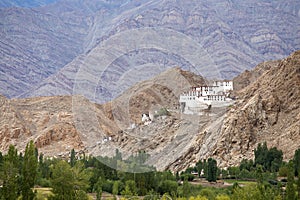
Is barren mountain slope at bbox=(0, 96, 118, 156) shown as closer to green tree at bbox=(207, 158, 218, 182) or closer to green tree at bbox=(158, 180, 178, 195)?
green tree at bbox=(207, 158, 218, 182)

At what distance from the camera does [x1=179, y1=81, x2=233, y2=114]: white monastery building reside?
5650cm

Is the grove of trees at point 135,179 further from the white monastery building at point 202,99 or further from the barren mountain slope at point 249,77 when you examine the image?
the barren mountain slope at point 249,77

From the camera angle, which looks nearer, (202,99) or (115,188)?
(115,188)

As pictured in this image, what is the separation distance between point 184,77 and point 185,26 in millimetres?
102976

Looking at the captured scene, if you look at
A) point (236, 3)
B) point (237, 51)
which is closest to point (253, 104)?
point (237, 51)

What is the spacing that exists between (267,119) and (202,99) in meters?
7.21

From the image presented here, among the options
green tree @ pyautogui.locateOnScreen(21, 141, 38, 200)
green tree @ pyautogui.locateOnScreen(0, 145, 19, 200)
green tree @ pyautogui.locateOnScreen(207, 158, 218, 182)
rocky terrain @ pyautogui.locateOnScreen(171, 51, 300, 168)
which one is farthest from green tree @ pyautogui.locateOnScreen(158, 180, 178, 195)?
rocky terrain @ pyautogui.locateOnScreen(171, 51, 300, 168)

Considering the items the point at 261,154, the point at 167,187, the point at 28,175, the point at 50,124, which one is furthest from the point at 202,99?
the point at 28,175

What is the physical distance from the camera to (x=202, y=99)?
2221 inches

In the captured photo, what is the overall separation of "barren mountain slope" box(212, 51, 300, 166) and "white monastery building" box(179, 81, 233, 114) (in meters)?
1.83

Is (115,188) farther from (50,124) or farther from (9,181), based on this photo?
(50,124)

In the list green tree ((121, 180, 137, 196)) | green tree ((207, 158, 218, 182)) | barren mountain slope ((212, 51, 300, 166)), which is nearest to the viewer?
green tree ((121, 180, 137, 196))

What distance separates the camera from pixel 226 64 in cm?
13925

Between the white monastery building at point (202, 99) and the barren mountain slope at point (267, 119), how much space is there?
5.99 feet
